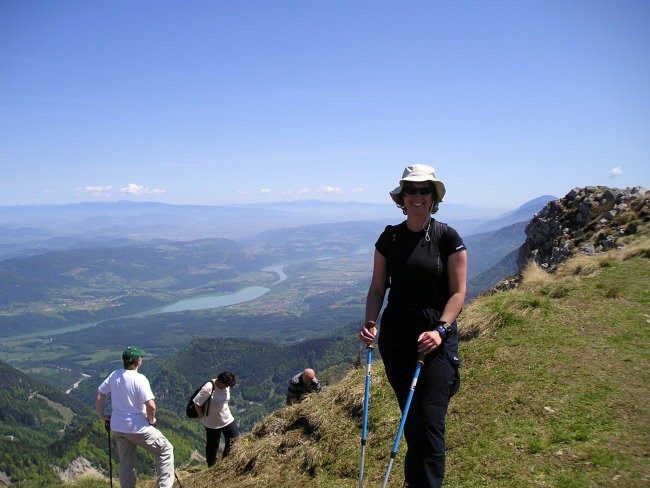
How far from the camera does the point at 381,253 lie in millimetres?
3760

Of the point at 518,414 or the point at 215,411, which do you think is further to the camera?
the point at 215,411

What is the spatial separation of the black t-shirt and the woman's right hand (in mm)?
391

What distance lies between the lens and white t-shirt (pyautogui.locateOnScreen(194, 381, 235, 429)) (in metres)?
8.94

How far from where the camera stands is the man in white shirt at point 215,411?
894cm

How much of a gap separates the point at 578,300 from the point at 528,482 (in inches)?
258

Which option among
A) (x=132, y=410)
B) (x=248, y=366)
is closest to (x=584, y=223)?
(x=132, y=410)

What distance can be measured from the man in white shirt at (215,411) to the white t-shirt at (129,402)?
2996 mm

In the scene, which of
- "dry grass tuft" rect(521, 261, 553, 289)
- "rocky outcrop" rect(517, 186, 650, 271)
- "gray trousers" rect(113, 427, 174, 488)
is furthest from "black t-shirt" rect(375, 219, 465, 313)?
"rocky outcrop" rect(517, 186, 650, 271)

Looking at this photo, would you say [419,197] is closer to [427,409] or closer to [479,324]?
[427,409]

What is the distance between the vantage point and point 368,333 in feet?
12.6

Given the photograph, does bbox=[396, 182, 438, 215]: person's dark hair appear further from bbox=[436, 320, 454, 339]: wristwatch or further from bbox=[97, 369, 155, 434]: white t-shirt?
bbox=[97, 369, 155, 434]: white t-shirt

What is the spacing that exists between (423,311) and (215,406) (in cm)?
707

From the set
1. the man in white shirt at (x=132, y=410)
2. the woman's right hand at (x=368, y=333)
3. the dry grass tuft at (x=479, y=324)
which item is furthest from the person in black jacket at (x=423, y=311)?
the dry grass tuft at (x=479, y=324)

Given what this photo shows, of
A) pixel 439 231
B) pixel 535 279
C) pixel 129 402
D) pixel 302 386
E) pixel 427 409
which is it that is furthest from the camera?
pixel 535 279
